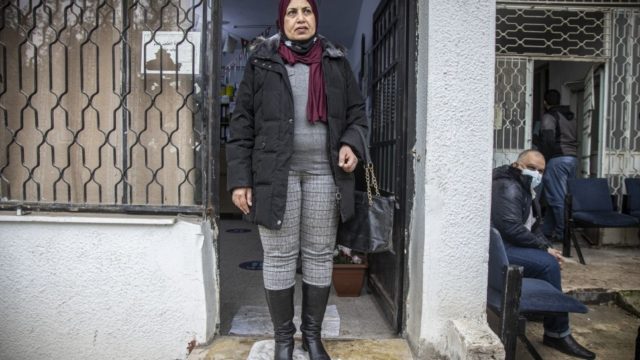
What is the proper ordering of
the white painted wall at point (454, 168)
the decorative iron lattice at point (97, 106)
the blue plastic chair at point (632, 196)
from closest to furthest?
the white painted wall at point (454, 168), the decorative iron lattice at point (97, 106), the blue plastic chair at point (632, 196)

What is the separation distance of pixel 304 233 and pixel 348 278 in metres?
1.42

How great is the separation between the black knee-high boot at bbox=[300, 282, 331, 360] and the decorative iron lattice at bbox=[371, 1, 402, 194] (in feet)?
3.05

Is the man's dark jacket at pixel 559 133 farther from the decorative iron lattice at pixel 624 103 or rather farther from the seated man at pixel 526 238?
the seated man at pixel 526 238

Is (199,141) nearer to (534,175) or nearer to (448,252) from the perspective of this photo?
(448,252)

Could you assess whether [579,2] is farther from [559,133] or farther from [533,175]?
[533,175]

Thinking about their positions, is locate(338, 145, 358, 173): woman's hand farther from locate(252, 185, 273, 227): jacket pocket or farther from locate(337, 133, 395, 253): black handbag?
locate(252, 185, 273, 227): jacket pocket

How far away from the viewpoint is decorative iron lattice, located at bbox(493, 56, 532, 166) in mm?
6285

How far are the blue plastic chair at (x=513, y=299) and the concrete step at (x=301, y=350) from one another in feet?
1.85

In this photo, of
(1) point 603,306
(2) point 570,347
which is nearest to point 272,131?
(2) point 570,347

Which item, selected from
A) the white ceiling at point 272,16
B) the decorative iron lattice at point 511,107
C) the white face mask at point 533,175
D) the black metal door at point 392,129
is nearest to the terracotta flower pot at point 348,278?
the black metal door at point 392,129

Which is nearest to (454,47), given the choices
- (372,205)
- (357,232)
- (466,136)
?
(466,136)

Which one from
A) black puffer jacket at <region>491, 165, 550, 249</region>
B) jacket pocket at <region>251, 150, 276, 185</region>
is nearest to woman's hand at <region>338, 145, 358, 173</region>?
jacket pocket at <region>251, 150, 276, 185</region>

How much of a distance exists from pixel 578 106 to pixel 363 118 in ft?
23.8

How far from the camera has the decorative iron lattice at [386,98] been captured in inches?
126
